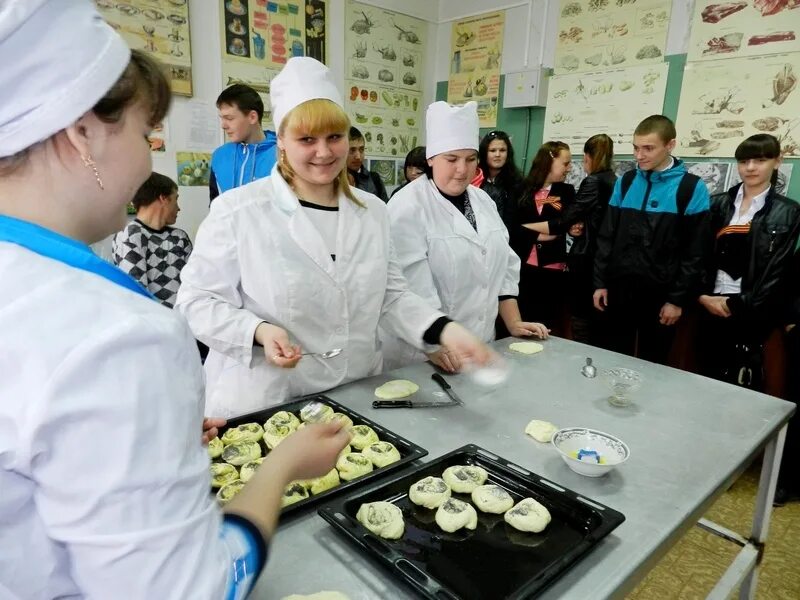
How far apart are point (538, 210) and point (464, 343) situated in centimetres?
241

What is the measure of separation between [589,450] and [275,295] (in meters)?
0.89

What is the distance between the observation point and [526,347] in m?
1.87

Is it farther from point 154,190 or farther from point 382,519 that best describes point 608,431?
point 154,190

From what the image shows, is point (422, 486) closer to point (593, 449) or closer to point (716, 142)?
point (593, 449)

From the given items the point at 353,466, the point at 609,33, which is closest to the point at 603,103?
the point at 609,33

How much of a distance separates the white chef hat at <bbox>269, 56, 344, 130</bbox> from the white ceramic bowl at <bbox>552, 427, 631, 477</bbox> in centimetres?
112

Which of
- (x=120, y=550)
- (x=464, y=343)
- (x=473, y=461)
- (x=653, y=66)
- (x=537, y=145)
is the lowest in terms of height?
(x=473, y=461)

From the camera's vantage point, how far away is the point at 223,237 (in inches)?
56.4

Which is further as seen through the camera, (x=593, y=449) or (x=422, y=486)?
(x=593, y=449)

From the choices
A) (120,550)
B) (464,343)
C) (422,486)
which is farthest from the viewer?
(464,343)

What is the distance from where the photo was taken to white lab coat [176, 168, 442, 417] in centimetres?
143

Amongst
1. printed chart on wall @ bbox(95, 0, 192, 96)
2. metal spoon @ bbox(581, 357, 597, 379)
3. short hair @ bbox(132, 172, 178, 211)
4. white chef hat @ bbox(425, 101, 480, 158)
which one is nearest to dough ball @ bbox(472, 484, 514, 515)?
metal spoon @ bbox(581, 357, 597, 379)

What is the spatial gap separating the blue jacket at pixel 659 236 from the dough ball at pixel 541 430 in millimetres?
1921

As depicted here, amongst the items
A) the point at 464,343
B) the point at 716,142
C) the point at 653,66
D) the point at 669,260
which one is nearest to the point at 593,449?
the point at 464,343
